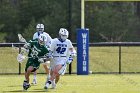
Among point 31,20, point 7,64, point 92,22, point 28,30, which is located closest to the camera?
point 7,64

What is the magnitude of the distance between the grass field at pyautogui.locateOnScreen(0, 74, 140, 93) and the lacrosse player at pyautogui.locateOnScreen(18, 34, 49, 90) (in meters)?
0.63

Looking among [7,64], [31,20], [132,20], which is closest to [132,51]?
[7,64]

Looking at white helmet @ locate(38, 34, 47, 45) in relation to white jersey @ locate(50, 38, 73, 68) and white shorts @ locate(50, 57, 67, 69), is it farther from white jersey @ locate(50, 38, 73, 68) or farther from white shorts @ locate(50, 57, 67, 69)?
white shorts @ locate(50, 57, 67, 69)

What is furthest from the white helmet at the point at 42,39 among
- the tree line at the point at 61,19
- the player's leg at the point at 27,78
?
the tree line at the point at 61,19

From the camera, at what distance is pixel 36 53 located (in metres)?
19.6

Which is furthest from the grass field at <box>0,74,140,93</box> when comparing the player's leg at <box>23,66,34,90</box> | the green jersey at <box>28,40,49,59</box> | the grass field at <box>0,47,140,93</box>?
the green jersey at <box>28,40,49,59</box>

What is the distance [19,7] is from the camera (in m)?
47.8

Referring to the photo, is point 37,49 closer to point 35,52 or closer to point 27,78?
point 35,52

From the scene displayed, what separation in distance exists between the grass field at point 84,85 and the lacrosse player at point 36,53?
2.08 ft

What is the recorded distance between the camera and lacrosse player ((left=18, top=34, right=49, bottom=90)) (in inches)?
764

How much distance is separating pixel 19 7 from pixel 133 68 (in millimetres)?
16855

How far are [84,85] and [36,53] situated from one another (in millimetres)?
2258

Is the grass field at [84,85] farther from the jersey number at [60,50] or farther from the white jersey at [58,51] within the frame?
the jersey number at [60,50]

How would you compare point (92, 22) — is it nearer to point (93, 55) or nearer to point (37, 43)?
point (93, 55)
